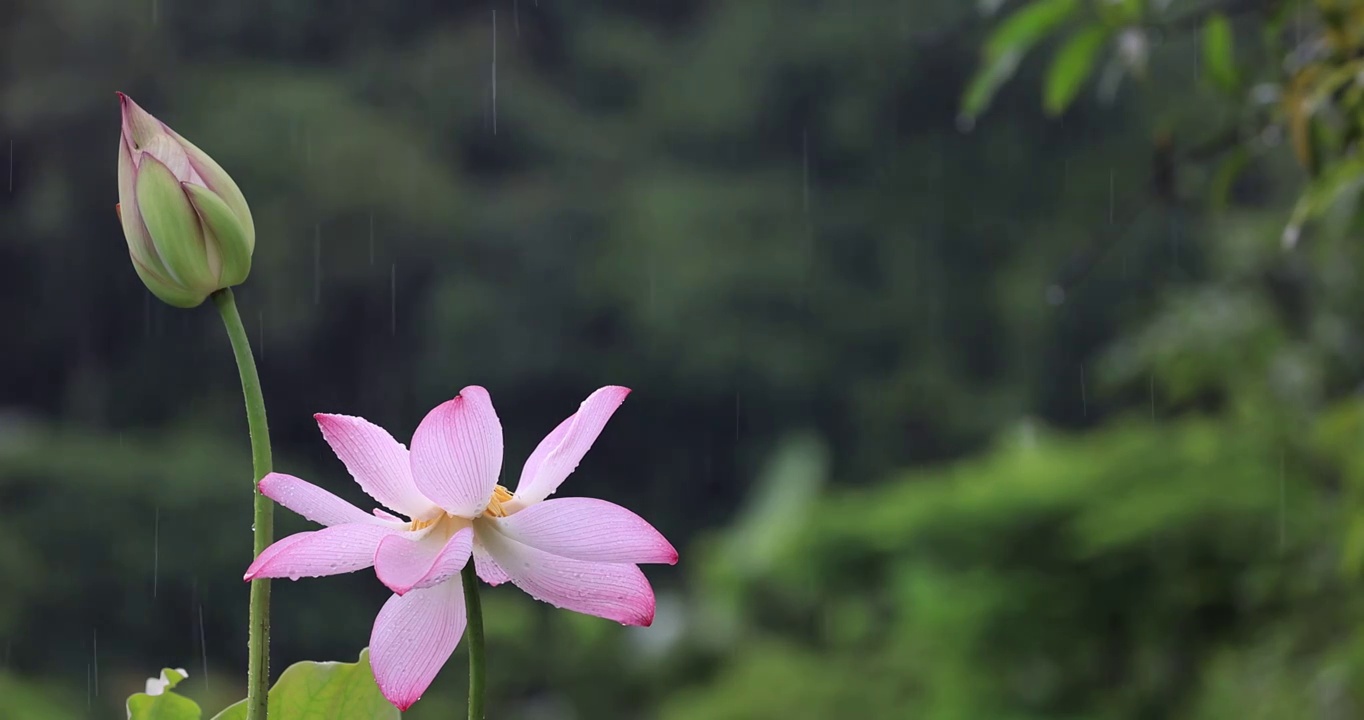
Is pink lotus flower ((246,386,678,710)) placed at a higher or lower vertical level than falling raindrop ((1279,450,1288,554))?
higher

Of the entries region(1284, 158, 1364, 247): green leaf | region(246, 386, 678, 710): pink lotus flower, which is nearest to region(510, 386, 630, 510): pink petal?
region(246, 386, 678, 710): pink lotus flower

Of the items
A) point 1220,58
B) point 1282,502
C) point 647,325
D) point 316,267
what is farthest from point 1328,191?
point 647,325

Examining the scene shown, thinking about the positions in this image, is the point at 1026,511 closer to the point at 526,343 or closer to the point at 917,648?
the point at 917,648

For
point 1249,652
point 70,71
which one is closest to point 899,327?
point 70,71

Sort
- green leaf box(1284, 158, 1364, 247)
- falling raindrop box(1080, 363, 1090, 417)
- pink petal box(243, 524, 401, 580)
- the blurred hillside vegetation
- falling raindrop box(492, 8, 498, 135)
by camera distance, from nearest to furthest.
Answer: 1. pink petal box(243, 524, 401, 580)
2. green leaf box(1284, 158, 1364, 247)
3. the blurred hillside vegetation
4. falling raindrop box(1080, 363, 1090, 417)
5. falling raindrop box(492, 8, 498, 135)

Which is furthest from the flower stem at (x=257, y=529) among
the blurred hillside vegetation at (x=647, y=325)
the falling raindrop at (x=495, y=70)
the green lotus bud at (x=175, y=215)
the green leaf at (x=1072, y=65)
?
the falling raindrop at (x=495, y=70)

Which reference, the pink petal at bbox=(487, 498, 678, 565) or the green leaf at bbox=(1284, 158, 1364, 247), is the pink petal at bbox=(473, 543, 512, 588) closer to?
the pink petal at bbox=(487, 498, 678, 565)

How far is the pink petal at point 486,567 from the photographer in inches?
9.1

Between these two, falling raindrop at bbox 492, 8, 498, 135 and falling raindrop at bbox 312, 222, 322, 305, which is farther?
falling raindrop at bbox 492, 8, 498, 135

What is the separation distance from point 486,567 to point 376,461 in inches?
1.0

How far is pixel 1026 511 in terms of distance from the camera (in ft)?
8.82

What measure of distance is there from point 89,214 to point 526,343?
2.57 metres

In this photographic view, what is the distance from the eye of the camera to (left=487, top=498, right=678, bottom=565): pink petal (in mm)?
213

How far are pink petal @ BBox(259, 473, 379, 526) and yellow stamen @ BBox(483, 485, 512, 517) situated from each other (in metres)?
0.02
